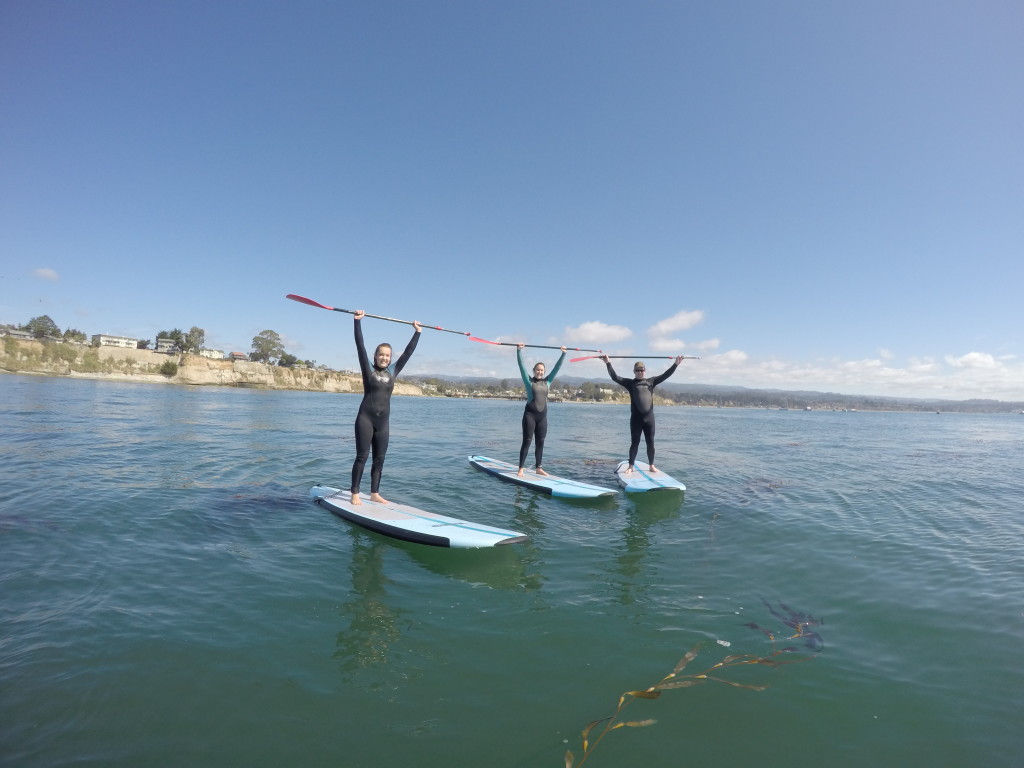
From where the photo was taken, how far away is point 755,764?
3.13m

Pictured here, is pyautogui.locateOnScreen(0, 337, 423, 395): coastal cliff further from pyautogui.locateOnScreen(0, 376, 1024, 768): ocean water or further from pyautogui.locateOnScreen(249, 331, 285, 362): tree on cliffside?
pyautogui.locateOnScreen(0, 376, 1024, 768): ocean water

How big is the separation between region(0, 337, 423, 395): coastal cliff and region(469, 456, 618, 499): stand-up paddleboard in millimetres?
104557

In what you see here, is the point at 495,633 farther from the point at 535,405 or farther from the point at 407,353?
the point at 535,405

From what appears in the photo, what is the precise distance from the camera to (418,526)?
24.2 feet

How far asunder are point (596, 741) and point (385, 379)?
673cm

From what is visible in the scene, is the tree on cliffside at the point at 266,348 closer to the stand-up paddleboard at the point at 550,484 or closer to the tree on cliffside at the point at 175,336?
the tree on cliffside at the point at 175,336

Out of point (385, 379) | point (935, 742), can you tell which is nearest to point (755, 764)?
point (935, 742)

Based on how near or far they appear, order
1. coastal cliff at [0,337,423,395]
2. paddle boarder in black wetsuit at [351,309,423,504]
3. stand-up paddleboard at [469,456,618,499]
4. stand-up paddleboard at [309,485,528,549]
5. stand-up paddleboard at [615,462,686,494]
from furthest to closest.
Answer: coastal cliff at [0,337,423,395], stand-up paddleboard at [615,462,686,494], stand-up paddleboard at [469,456,618,499], paddle boarder in black wetsuit at [351,309,423,504], stand-up paddleboard at [309,485,528,549]

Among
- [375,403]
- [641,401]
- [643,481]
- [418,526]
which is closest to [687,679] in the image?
[418,526]

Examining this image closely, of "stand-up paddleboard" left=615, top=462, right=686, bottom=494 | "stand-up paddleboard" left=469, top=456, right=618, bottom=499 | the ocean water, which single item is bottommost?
the ocean water

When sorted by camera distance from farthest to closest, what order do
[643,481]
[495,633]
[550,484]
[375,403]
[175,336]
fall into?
[175,336] → [643,481] → [550,484] → [375,403] → [495,633]

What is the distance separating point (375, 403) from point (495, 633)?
4983 mm

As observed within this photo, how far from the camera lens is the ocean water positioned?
131 inches

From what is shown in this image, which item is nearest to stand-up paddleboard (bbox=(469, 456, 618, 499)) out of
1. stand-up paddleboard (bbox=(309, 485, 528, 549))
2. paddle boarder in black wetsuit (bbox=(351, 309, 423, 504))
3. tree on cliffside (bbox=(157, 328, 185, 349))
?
stand-up paddleboard (bbox=(309, 485, 528, 549))
